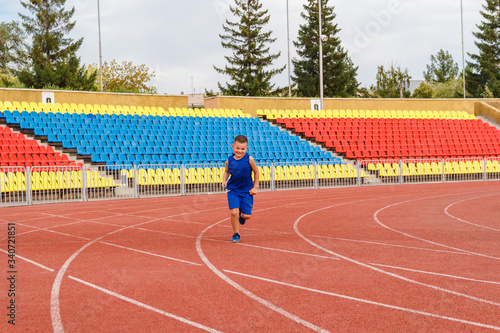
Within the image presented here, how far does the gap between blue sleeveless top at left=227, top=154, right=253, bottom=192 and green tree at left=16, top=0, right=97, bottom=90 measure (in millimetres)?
40316

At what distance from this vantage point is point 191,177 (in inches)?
843

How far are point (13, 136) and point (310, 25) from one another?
139 ft

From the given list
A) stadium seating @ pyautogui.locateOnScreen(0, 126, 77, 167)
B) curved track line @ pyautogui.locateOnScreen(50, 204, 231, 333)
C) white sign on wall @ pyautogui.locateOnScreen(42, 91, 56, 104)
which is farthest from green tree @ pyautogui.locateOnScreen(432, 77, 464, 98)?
curved track line @ pyautogui.locateOnScreen(50, 204, 231, 333)

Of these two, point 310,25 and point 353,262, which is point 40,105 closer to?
point 353,262

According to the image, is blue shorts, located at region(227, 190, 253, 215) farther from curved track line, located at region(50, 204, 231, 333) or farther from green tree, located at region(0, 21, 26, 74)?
green tree, located at region(0, 21, 26, 74)

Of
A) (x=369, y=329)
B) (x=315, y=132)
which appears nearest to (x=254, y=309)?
(x=369, y=329)

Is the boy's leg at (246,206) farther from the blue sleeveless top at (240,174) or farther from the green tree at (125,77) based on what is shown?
the green tree at (125,77)

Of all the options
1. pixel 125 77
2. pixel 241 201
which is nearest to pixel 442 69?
pixel 125 77

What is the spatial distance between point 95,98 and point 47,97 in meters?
2.69

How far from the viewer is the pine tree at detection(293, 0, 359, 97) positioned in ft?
191

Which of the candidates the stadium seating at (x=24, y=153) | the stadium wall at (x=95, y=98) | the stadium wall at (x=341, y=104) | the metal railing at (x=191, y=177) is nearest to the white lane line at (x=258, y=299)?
the metal railing at (x=191, y=177)

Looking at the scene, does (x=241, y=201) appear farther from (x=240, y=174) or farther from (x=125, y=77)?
(x=125, y=77)

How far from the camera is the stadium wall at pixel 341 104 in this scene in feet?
115

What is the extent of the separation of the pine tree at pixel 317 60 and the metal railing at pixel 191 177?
104 feet
